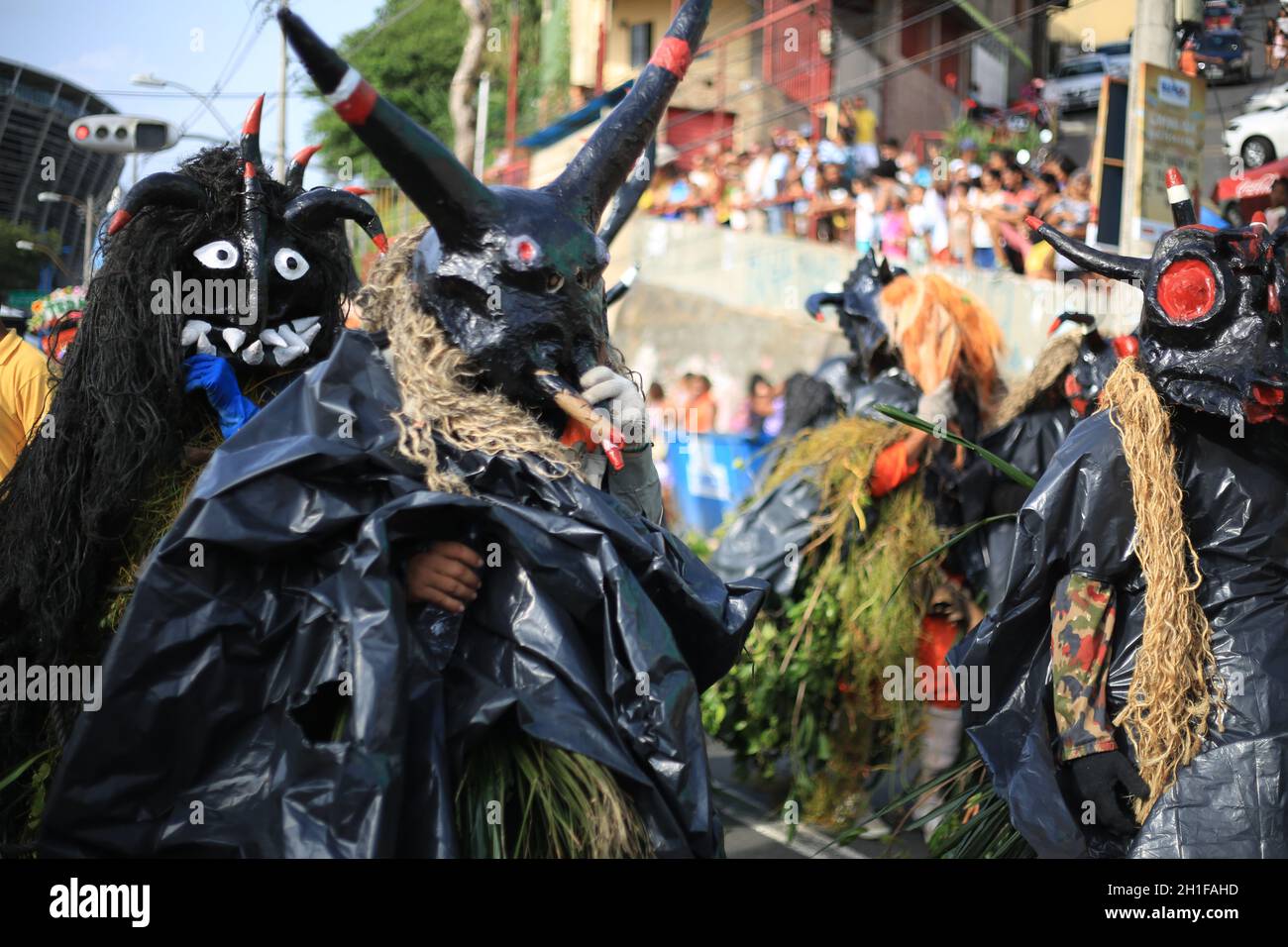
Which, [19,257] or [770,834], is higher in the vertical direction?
[19,257]

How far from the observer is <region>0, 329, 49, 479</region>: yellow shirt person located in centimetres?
441

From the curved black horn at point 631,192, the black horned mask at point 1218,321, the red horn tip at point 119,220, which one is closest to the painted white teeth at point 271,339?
the red horn tip at point 119,220

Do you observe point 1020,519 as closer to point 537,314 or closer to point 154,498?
point 537,314

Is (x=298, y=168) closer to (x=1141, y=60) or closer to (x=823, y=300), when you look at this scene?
(x=823, y=300)

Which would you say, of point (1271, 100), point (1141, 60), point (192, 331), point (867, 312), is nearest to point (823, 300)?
point (867, 312)

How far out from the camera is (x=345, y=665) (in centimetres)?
254

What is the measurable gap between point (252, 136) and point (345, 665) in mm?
1952

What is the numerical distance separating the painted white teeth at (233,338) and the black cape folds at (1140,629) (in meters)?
2.05

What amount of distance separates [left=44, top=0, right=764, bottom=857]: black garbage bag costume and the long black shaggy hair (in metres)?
0.78

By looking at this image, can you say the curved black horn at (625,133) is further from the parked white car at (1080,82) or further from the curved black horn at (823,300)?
the parked white car at (1080,82)

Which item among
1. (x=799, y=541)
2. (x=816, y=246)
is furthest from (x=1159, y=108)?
(x=816, y=246)

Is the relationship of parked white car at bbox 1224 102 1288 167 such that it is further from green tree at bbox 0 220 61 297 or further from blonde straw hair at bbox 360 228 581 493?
blonde straw hair at bbox 360 228 581 493

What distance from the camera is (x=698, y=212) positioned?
18547 millimetres

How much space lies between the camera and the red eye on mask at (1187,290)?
10.8 feet
